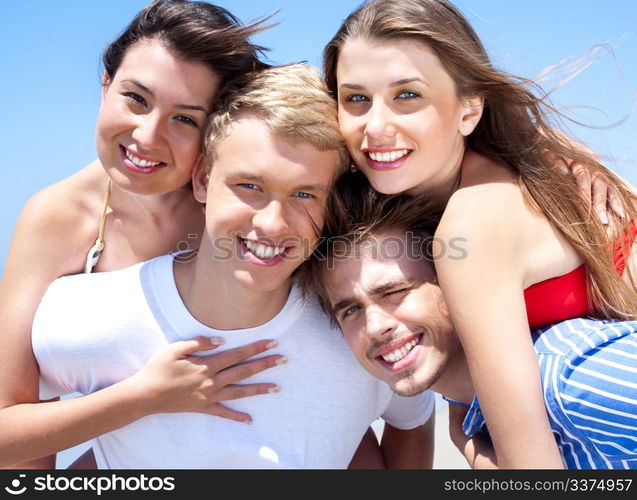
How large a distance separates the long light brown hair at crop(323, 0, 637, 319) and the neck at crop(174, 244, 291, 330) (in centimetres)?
103

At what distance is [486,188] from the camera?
2.93 m

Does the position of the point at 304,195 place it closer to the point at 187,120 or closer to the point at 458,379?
the point at 187,120

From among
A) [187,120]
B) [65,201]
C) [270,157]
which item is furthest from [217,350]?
[65,201]

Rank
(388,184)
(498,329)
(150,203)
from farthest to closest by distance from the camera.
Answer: (150,203)
(388,184)
(498,329)

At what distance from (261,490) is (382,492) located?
56 cm

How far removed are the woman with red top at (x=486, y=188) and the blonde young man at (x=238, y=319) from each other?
0.29 m

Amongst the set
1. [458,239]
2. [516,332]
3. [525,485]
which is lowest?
[525,485]

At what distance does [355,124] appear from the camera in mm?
3020

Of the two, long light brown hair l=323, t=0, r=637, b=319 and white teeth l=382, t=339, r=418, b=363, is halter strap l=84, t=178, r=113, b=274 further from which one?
white teeth l=382, t=339, r=418, b=363

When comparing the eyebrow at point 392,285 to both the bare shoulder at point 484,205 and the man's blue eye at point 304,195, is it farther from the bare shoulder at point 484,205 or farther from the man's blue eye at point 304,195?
the man's blue eye at point 304,195

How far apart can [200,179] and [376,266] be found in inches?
39.5

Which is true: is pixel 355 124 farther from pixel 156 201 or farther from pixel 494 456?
pixel 494 456

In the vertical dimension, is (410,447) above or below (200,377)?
below

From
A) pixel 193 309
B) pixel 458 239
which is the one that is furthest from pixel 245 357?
pixel 458 239
